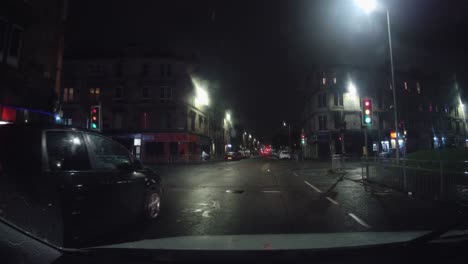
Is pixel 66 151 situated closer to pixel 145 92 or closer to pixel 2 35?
pixel 2 35

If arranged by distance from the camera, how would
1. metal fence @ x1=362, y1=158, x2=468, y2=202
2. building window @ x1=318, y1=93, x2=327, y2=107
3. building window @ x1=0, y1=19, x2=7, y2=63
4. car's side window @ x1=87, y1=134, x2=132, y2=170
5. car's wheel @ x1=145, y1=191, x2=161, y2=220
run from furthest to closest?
building window @ x1=318, y1=93, x2=327, y2=107, building window @ x1=0, y1=19, x2=7, y2=63, metal fence @ x1=362, y1=158, x2=468, y2=202, car's wheel @ x1=145, y1=191, x2=161, y2=220, car's side window @ x1=87, y1=134, x2=132, y2=170

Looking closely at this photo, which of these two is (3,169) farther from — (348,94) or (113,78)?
(348,94)

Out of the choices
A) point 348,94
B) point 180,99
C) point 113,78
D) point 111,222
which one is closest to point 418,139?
point 348,94

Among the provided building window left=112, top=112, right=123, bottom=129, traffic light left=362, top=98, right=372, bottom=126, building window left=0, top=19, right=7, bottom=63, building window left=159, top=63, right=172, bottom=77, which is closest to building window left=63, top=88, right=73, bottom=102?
building window left=112, top=112, right=123, bottom=129

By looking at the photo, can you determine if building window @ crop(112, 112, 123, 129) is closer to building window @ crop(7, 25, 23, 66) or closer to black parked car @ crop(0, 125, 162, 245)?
building window @ crop(7, 25, 23, 66)

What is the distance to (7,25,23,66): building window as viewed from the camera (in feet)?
46.4

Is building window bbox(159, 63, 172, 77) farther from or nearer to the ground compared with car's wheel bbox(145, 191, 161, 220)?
farther from the ground

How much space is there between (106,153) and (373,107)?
171 feet

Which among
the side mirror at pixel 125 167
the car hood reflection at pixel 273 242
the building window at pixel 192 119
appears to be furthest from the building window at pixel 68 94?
the car hood reflection at pixel 273 242

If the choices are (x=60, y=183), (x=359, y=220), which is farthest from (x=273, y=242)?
(x=359, y=220)

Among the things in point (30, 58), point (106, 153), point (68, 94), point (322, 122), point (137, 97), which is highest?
point (68, 94)

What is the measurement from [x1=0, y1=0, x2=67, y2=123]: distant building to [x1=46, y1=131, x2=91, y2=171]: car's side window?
1122 cm

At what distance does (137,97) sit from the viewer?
145ft

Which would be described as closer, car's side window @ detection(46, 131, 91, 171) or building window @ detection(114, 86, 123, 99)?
car's side window @ detection(46, 131, 91, 171)
